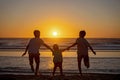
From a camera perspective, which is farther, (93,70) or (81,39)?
(93,70)

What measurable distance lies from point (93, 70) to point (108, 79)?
195 inches

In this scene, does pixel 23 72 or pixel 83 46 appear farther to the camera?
pixel 23 72

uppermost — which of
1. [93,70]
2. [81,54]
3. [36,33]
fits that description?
[36,33]

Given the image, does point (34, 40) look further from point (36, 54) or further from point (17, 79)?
point (17, 79)

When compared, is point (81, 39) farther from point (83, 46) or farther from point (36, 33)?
point (36, 33)

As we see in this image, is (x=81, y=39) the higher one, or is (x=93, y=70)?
(x=81, y=39)

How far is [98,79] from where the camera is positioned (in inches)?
532

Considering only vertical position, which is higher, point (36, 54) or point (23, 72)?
point (36, 54)

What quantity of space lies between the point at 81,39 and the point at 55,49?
1.24m

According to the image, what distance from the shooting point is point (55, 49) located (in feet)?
46.1

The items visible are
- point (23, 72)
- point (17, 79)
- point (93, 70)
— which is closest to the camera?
point (17, 79)

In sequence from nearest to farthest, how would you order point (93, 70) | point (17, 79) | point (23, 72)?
1. point (17, 79)
2. point (23, 72)
3. point (93, 70)

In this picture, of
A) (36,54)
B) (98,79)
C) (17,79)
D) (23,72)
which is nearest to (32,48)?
(36,54)

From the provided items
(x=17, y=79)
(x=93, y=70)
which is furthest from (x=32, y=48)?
(x=93, y=70)
